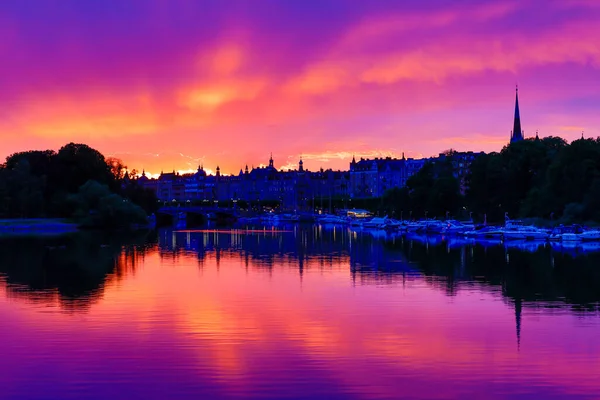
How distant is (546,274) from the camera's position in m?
48.6

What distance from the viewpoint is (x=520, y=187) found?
121250mm

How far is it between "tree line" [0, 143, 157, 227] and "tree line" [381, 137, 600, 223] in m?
47.1

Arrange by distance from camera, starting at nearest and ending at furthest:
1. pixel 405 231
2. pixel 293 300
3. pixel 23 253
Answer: pixel 293 300
pixel 23 253
pixel 405 231

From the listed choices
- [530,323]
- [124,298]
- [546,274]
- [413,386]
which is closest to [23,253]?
[124,298]

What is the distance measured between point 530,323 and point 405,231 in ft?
300

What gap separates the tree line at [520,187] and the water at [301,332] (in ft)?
162

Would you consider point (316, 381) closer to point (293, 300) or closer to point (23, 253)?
point (293, 300)

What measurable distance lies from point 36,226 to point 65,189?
16.5 m

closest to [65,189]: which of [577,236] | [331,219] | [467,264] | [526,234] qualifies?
[331,219]

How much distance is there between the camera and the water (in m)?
20.9

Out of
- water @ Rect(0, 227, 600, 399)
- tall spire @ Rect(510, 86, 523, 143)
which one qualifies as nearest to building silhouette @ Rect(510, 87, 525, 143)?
tall spire @ Rect(510, 86, 523, 143)

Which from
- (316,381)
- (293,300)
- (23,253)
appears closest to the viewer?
(316,381)

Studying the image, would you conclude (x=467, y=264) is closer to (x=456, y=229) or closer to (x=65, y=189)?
(x=456, y=229)

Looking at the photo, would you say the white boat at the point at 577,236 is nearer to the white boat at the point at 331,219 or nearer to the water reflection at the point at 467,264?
the water reflection at the point at 467,264
